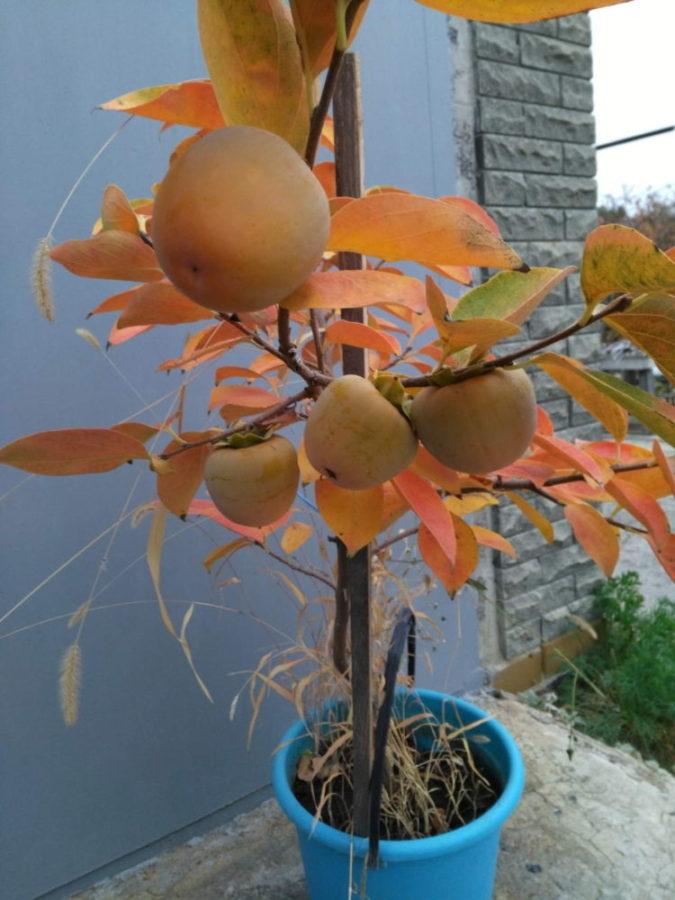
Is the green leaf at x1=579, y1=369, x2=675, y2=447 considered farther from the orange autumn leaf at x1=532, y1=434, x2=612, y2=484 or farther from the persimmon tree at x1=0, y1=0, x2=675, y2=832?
the orange autumn leaf at x1=532, y1=434, x2=612, y2=484

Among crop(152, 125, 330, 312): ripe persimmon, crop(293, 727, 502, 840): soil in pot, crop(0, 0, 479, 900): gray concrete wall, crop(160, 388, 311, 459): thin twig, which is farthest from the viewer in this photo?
crop(0, 0, 479, 900): gray concrete wall

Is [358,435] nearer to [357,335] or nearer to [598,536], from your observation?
[357,335]

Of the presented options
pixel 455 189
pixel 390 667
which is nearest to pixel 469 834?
pixel 390 667

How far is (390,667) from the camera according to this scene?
59 centimetres

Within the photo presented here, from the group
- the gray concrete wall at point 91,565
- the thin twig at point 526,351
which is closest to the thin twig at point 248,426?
the thin twig at point 526,351

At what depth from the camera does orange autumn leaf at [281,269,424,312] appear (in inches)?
12.7

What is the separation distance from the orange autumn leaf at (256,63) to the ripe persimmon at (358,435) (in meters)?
0.13

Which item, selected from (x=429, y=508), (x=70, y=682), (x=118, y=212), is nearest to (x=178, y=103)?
(x=118, y=212)

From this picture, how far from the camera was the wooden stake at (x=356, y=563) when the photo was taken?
46cm

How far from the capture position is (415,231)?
1.07ft

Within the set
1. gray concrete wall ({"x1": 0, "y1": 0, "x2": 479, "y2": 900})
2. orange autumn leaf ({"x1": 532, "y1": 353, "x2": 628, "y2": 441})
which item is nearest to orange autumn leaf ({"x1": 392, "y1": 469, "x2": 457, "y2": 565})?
orange autumn leaf ({"x1": 532, "y1": 353, "x2": 628, "y2": 441})

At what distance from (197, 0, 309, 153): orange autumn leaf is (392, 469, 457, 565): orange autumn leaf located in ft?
0.80

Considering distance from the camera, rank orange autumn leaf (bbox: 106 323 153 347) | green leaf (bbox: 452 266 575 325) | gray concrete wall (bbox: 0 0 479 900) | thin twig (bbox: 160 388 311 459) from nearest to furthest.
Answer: green leaf (bbox: 452 266 575 325) < thin twig (bbox: 160 388 311 459) < orange autumn leaf (bbox: 106 323 153 347) < gray concrete wall (bbox: 0 0 479 900)

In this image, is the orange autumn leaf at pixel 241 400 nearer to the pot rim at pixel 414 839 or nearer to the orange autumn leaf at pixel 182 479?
the orange autumn leaf at pixel 182 479
